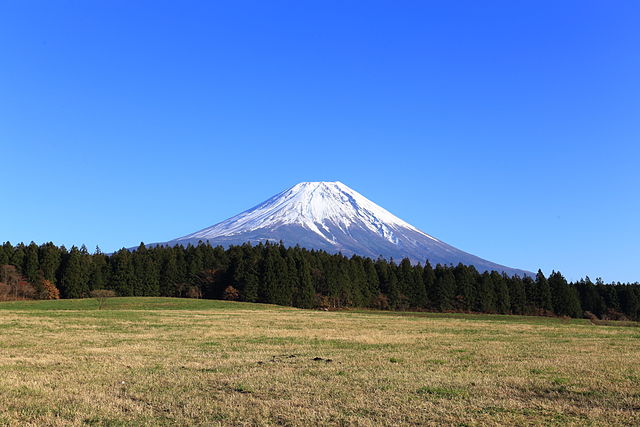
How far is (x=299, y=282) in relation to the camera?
129875 mm

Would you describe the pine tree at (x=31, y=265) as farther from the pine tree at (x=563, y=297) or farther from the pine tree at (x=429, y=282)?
the pine tree at (x=563, y=297)

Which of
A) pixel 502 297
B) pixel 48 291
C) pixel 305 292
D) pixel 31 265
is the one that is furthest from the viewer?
pixel 502 297

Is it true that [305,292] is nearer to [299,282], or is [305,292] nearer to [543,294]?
[299,282]

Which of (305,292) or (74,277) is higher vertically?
(74,277)

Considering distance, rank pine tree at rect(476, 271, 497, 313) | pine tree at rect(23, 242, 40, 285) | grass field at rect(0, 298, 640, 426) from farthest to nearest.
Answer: pine tree at rect(476, 271, 497, 313) < pine tree at rect(23, 242, 40, 285) < grass field at rect(0, 298, 640, 426)

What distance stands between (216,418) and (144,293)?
125 meters

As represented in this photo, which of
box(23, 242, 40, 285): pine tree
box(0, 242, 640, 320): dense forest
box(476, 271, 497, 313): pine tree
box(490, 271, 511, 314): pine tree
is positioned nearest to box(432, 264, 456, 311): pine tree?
box(0, 242, 640, 320): dense forest

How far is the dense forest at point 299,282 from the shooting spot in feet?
408

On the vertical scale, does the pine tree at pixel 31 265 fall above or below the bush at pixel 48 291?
above

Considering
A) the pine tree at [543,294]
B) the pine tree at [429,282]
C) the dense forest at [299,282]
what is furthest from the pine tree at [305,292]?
the pine tree at [543,294]

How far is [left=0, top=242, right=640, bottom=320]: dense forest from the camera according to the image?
12431 cm

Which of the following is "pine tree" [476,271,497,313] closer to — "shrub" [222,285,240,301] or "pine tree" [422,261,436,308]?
"pine tree" [422,261,436,308]

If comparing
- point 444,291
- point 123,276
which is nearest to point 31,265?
point 123,276

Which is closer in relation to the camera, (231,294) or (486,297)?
(231,294)
